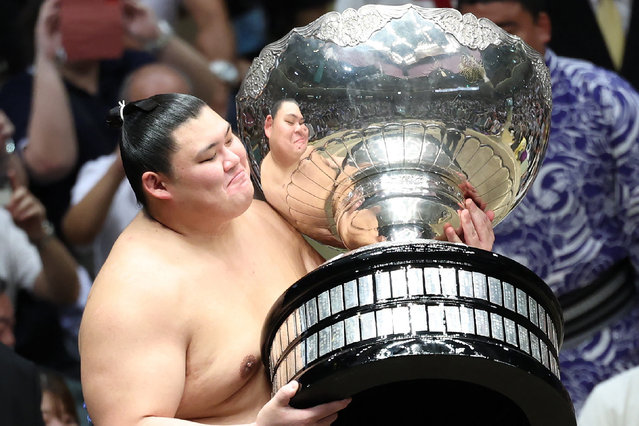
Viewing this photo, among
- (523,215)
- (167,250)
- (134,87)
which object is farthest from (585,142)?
(167,250)

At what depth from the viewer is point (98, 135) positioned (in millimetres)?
2988

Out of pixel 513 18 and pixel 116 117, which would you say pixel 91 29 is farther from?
pixel 116 117

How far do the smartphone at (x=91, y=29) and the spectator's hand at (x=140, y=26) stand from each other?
6 centimetres

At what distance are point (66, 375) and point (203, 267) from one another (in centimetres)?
124

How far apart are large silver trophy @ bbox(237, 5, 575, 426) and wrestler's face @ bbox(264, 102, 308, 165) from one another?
11 millimetres

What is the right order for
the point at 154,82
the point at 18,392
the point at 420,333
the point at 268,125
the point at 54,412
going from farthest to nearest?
the point at 154,82
the point at 54,412
the point at 18,392
the point at 268,125
the point at 420,333

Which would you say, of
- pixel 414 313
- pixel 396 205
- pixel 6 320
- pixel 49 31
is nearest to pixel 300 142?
pixel 396 205

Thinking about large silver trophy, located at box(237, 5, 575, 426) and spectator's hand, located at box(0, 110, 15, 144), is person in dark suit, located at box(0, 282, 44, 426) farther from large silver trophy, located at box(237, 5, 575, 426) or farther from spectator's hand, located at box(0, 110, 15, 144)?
spectator's hand, located at box(0, 110, 15, 144)

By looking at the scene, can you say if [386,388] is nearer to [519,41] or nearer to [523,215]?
[519,41]

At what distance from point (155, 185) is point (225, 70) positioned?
1701mm

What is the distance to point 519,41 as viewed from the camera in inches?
62.7

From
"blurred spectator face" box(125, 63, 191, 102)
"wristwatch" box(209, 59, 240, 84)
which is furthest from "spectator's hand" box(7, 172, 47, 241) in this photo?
"wristwatch" box(209, 59, 240, 84)

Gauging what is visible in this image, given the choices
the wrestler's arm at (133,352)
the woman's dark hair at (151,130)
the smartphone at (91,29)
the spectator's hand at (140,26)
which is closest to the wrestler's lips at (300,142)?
the woman's dark hair at (151,130)

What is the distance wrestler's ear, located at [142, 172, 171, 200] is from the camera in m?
1.48
